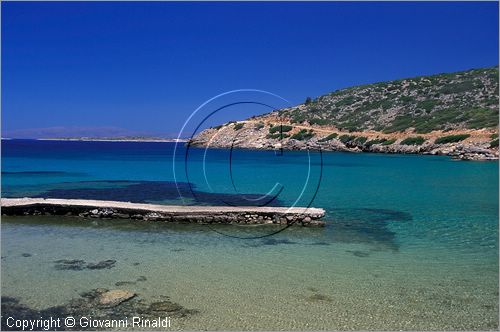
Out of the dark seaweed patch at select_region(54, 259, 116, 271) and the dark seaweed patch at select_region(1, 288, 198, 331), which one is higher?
the dark seaweed patch at select_region(54, 259, 116, 271)

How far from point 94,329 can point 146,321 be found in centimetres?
97

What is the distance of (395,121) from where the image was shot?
87.1 meters

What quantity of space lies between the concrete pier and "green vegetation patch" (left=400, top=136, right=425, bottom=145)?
2390 inches

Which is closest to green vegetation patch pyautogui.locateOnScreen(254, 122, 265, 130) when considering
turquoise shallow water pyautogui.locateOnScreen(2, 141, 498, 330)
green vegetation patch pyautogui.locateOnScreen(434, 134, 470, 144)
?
green vegetation patch pyautogui.locateOnScreen(434, 134, 470, 144)

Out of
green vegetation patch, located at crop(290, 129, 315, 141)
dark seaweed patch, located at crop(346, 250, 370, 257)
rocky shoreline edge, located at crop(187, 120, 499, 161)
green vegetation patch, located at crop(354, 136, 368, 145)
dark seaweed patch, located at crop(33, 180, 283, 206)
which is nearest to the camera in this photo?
dark seaweed patch, located at crop(346, 250, 370, 257)

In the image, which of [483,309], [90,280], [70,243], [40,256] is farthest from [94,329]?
[483,309]

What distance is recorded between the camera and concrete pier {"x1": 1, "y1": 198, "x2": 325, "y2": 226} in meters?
16.8

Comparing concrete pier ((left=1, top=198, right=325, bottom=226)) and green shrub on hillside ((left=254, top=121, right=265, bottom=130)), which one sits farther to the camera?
green shrub on hillside ((left=254, top=121, right=265, bottom=130))

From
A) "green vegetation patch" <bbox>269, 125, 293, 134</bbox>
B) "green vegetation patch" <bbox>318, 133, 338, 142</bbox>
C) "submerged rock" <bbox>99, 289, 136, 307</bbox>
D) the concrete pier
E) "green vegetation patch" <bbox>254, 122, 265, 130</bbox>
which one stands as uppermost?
"green vegetation patch" <bbox>254, 122, 265, 130</bbox>

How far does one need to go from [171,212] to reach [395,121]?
79.4 metres

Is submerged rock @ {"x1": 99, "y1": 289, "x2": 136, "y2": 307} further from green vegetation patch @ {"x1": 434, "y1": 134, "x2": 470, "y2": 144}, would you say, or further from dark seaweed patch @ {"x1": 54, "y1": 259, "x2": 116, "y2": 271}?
green vegetation patch @ {"x1": 434, "y1": 134, "x2": 470, "y2": 144}

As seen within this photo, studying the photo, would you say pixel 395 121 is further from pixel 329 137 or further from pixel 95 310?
pixel 95 310

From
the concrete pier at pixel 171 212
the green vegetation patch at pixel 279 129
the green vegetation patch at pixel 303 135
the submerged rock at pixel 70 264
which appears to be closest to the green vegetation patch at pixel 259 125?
the green vegetation patch at pixel 279 129

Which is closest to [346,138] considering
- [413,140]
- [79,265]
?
[413,140]
